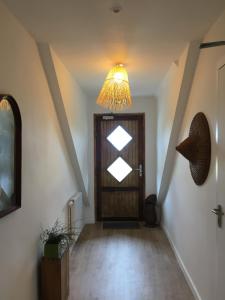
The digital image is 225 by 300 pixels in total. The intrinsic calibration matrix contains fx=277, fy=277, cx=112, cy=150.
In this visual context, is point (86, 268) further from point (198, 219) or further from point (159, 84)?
point (159, 84)

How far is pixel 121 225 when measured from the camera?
4.96 metres

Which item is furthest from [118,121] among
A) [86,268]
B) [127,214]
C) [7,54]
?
[7,54]

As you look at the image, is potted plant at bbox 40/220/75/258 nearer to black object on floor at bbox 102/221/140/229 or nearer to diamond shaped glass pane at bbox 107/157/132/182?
black object on floor at bbox 102/221/140/229

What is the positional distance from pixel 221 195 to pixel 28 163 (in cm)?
147

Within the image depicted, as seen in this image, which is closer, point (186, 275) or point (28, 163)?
point (28, 163)

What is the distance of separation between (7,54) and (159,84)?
2778mm

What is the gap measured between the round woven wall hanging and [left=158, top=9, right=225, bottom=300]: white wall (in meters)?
0.07

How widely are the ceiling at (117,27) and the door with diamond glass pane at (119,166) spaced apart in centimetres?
204

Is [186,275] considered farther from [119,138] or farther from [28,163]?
[119,138]

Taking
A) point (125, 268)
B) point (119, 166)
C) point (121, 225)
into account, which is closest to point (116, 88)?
point (125, 268)

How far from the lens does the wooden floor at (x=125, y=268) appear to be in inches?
107

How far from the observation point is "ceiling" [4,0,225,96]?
1844mm

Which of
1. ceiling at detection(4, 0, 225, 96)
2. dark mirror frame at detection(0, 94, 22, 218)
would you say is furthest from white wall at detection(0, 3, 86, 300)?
ceiling at detection(4, 0, 225, 96)

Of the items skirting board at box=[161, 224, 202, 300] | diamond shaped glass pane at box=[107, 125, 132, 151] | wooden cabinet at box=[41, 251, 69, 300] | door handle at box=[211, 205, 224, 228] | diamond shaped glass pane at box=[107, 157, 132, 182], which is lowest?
skirting board at box=[161, 224, 202, 300]
